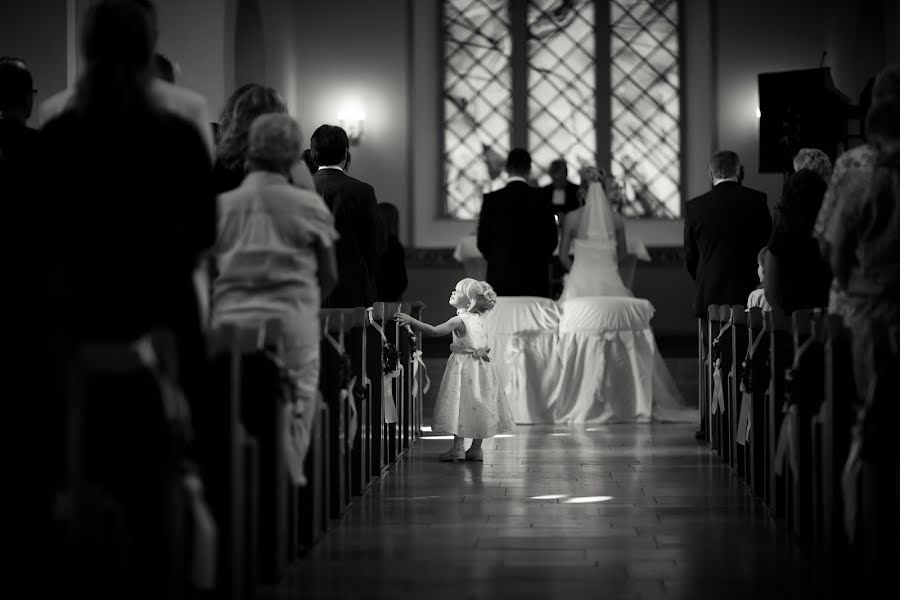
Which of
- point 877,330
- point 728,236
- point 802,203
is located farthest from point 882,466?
point 728,236

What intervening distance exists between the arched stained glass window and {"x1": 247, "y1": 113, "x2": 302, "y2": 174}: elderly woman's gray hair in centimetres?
912

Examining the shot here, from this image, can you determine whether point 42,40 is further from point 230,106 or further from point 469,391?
point 230,106

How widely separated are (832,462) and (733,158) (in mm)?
4033

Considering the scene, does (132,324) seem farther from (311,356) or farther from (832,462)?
(832,462)

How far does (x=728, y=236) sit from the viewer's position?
7543mm

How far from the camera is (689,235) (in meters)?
7.74

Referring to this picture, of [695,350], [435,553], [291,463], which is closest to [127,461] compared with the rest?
[291,463]

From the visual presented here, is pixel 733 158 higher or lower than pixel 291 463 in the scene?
higher

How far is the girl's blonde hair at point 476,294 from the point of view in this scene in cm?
685

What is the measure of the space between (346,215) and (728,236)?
2.52m

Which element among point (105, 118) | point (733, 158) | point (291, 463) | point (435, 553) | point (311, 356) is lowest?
point (435, 553)

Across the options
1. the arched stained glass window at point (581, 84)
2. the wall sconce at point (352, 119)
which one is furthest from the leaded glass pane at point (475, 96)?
the wall sconce at point (352, 119)

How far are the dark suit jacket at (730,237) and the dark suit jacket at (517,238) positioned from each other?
1.52 m

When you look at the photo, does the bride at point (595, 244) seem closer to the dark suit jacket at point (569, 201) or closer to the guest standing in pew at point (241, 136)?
the dark suit jacket at point (569, 201)
